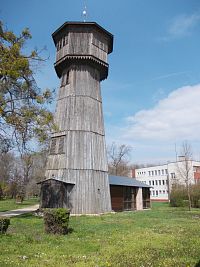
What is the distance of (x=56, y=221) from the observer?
40.1ft

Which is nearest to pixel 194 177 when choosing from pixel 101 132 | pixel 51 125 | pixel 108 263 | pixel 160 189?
pixel 160 189

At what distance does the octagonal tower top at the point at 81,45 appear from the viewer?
2444cm

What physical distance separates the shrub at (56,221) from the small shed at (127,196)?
16.6m

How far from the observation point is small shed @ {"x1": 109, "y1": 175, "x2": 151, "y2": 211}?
3000 cm

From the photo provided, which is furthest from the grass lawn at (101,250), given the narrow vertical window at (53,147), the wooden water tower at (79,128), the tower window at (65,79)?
the tower window at (65,79)

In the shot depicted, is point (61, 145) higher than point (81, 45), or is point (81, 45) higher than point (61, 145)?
point (81, 45)

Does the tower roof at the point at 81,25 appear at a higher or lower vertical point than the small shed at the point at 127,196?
higher

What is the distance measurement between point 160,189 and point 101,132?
51.0 meters

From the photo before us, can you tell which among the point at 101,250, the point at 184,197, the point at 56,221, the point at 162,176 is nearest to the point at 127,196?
the point at 184,197

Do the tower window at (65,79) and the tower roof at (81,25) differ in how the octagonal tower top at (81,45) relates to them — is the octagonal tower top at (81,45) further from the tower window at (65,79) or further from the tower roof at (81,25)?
the tower window at (65,79)

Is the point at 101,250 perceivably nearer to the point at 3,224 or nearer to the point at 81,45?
the point at 3,224

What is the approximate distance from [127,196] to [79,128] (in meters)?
12.2

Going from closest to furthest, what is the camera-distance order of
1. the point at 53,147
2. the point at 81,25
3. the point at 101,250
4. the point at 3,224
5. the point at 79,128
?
1. the point at 101,250
2. the point at 3,224
3. the point at 79,128
4. the point at 53,147
5. the point at 81,25

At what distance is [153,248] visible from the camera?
9227 mm
